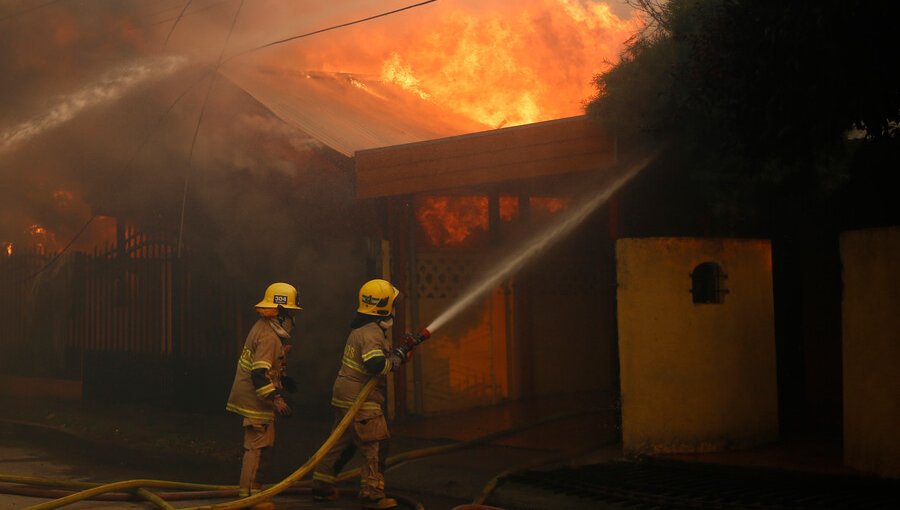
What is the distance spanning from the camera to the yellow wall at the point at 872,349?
23.0ft

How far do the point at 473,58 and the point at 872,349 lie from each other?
13.9 m

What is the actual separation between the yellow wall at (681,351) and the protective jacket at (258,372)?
3272 millimetres

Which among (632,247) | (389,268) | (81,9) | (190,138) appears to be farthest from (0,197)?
(632,247)

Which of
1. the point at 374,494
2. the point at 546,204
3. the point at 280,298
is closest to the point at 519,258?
the point at 546,204

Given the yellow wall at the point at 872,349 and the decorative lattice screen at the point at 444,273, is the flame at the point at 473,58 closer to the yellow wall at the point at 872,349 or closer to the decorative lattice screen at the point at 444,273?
the decorative lattice screen at the point at 444,273

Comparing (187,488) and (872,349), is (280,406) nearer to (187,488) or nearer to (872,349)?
(187,488)

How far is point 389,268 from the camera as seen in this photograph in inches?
428

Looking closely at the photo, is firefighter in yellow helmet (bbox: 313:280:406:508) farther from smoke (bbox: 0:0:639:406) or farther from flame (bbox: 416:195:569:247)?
flame (bbox: 416:195:569:247)

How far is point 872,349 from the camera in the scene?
283 inches

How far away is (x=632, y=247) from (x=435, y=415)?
433cm

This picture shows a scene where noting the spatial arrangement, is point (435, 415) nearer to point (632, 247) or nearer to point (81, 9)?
point (632, 247)

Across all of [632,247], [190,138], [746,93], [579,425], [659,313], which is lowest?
[579,425]

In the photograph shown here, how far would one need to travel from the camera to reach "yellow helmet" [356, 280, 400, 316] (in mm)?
7082

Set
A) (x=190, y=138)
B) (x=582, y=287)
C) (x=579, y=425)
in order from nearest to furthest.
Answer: (x=579, y=425), (x=190, y=138), (x=582, y=287)
